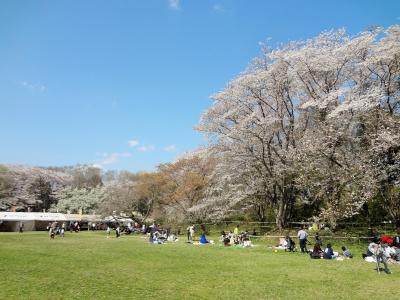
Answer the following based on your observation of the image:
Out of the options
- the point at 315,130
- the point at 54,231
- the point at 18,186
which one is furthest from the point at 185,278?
the point at 18,186

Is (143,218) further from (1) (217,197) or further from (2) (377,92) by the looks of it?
(2) (377,92)

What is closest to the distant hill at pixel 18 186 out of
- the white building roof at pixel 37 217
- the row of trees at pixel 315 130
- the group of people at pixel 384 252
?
the white building roof at pixel 37 217

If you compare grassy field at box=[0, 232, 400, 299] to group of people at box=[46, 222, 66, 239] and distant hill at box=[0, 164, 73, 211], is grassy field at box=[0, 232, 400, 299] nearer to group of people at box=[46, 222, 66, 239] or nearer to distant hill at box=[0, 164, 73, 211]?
group of people at box=[46, 222, 66, 239]

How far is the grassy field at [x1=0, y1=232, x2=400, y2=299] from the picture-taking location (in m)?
11.9

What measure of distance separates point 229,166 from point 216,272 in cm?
2298

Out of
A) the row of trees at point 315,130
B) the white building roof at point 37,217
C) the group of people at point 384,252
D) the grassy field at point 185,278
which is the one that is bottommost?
the grassy field at point 185,278

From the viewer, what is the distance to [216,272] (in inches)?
634

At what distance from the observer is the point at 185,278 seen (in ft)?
47.6

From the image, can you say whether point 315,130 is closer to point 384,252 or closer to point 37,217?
point 384,252

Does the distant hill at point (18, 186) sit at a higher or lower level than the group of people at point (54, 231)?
higher

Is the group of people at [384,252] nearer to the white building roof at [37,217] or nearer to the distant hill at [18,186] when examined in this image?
the white building roof at [37,217]

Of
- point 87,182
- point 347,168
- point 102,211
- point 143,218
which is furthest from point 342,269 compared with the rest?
point 87,182

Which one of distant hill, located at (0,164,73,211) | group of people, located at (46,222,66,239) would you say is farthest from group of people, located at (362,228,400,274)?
distant hill, located at (0,164,73,211)

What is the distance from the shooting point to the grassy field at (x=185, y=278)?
11.9 metres
